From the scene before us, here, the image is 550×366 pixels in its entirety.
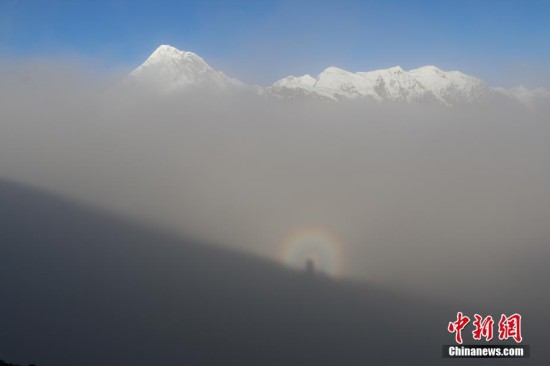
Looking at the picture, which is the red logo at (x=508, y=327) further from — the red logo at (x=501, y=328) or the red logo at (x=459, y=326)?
the red logo at (x=459, y=326)

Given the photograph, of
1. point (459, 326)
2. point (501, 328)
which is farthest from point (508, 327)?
point (459, 326)

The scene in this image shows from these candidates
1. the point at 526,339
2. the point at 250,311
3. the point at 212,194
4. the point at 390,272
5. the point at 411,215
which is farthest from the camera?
the point at 212,194

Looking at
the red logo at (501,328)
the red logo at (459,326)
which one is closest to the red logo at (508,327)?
the red logo at (501,328)

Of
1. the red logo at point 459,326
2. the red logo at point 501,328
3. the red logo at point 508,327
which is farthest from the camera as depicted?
the red logo at point 459,326

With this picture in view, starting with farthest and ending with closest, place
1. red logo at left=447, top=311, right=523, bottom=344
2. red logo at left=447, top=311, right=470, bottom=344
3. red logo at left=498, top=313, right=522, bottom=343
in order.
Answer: red logo at left=447, top=311, right=470, bottom=344, red logo at left=447, top=311, right=523, bottom=344, red logo at left=498, top=313, right=522, bottom=343

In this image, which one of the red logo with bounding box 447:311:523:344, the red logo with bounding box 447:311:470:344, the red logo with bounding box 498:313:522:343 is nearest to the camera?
the red logo with bounding box 498:313:522:343

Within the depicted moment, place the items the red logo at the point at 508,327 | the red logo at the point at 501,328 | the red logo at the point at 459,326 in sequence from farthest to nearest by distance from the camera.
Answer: the red logo at the point at 459,326
the red logo at the point at 501,328
the red logo at the point at 508,327

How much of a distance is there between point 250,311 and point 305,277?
34.9 feet

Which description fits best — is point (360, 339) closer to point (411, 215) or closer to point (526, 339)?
point (526, 339)

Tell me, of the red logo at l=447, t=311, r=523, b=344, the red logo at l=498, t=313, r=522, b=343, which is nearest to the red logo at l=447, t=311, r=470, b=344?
the red logo at l=447, t=311, r=523, b=344

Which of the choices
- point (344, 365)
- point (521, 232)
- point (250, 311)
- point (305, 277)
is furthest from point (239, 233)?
point (521, 232)

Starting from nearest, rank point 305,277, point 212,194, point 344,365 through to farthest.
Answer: point 344,365 → point 305,277 → point 212,194

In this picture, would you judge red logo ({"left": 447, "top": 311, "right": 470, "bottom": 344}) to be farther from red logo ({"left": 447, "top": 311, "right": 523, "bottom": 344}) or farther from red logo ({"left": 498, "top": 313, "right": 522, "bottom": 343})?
red logo ({"left": 498, "top": 313, "right": 522, "bottom": 343})

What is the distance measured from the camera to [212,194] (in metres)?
91.3
